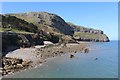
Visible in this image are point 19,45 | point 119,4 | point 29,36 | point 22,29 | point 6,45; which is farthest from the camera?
point 22,29

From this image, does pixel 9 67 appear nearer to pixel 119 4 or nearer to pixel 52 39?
pixel 119 4

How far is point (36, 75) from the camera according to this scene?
169ft

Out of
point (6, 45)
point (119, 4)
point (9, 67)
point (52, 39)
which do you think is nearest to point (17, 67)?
point (9, 67)

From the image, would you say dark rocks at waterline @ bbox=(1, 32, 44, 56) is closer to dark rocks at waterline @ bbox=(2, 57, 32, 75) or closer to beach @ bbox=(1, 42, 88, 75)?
beach @ bbox=(1, 42, 88, 75)

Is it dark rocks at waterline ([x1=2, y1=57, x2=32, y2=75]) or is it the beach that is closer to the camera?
dark rocks at waterline ([x1=2, y1=57, x2=32, y2=75])

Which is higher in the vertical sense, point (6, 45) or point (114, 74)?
point (6, 45)

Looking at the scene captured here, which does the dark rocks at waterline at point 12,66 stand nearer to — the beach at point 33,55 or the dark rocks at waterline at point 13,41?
the beach at point 33,55

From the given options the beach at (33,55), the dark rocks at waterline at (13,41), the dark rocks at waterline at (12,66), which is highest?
the dark rocks at waterline at (13,41)

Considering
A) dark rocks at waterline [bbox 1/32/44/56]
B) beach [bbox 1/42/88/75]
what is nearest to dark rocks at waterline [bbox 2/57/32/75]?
beach [bbox 1/42/88/75]

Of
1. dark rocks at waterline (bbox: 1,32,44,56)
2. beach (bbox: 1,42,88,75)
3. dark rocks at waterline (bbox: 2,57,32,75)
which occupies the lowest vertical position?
dark rocks at waterline (bbox: 2,57,32,75)

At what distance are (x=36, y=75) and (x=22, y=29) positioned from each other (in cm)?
8647

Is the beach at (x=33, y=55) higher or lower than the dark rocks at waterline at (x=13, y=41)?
lower

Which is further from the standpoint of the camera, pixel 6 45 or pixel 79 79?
pixel 6 45

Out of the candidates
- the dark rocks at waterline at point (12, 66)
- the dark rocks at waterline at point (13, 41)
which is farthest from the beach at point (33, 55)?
the dark rocks at waterline at point (13, 41)
